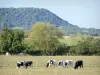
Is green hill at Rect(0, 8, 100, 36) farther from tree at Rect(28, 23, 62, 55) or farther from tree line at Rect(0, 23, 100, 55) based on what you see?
tree at Rect(28, 23, 62, 55)

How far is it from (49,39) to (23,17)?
474 centimetres

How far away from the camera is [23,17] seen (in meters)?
32.9

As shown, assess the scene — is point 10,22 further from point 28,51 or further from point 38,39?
point 28,51

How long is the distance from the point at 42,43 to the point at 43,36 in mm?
905

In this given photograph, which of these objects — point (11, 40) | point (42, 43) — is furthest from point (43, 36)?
point (11, 40)

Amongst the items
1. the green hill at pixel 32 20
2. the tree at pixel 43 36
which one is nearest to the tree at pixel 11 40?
the green hill at pixel 32 20

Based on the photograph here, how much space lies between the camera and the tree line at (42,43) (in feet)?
75.3

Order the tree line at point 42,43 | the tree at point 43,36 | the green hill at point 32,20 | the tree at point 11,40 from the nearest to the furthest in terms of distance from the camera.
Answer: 1. the tree line at point 42,43
2. the tree at point 11,40
3. the green hill at point 32,20
4. the tree at point 43,36

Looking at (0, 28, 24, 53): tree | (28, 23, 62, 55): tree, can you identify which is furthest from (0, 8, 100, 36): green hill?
(28, 23, 62, 55): tree

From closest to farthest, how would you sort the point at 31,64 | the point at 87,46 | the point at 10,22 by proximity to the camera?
the point at 31,64, the point at 87,46, the point at 10,22

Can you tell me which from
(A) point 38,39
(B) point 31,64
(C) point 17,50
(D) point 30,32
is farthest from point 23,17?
(B) point 31,64

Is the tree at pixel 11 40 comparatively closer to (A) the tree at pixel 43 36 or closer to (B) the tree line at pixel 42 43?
(B) the tree line at pixel 42 43

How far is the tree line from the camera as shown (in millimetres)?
22938

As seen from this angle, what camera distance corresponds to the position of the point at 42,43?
96.8ft
